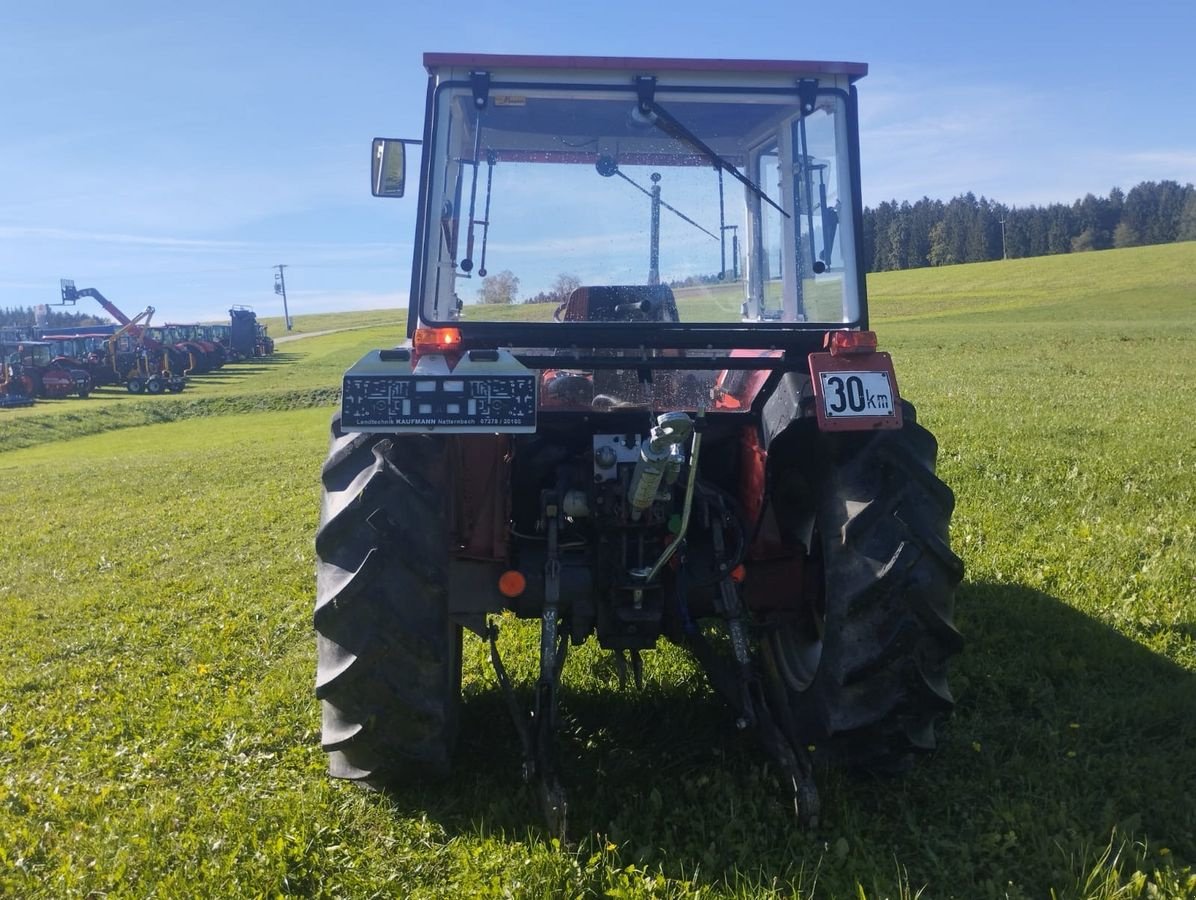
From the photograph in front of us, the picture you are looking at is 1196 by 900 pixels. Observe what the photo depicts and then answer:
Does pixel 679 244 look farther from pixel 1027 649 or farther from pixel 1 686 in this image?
pixel 1 686

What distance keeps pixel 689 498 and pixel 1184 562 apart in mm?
3849

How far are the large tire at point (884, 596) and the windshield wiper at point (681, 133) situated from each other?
1.17m

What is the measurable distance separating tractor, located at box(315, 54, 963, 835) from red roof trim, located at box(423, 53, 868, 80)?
1 cm

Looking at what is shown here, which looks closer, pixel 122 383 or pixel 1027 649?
pixel 1027 649

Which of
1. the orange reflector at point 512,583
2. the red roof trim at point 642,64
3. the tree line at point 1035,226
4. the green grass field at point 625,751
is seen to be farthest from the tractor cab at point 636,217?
the tree line at point 1035,226

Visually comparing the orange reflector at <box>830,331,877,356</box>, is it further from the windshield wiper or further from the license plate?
the windshield wiper

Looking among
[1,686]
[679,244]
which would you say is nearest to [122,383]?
[1,686]

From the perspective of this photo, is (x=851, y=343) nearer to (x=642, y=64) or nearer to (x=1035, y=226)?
(x=642, y=64)

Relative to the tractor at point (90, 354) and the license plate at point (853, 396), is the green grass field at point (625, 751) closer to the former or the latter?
the license plate at point (853, 396)

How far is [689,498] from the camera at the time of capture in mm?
3305

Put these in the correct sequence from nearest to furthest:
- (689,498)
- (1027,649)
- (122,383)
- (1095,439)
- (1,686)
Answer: (689,498) → (1027,649) → (1,686) → (1095,439) → (122,383)

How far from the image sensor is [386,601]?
3.19 m

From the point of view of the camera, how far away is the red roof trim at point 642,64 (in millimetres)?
3689

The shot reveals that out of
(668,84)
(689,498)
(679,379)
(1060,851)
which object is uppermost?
(668,84)
